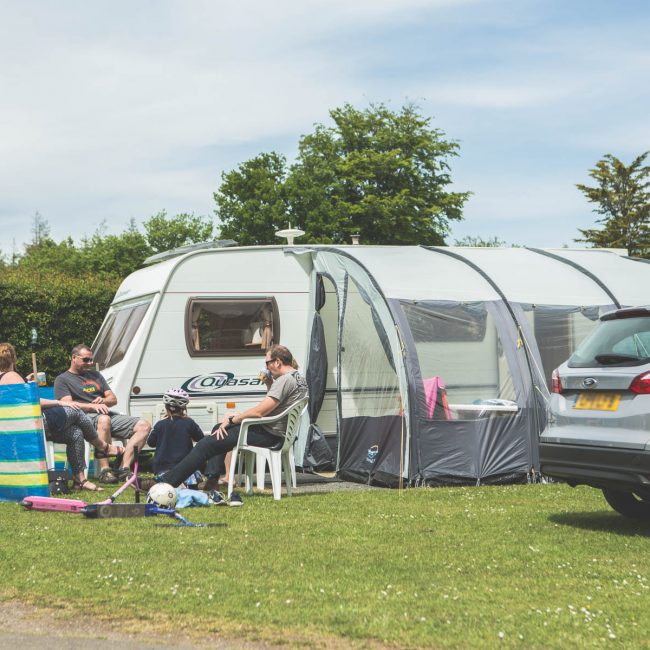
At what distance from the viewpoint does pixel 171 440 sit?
935cm

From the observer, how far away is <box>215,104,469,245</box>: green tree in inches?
1430

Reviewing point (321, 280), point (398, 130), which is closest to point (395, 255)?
→ point (321, 280)

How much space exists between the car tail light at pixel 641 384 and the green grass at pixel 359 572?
1.03m

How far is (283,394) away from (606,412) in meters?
3.21

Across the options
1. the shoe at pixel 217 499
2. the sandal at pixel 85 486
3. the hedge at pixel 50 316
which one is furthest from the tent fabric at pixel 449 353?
the hedge at pixel 50 316

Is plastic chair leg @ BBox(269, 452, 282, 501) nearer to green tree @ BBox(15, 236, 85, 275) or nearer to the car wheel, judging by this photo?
the car wheel

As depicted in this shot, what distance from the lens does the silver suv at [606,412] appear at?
679cm

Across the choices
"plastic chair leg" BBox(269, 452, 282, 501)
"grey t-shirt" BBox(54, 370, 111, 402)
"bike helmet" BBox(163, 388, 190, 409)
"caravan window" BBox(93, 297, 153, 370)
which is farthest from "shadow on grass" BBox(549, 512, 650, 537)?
"caravan window" BBox(93, 297, 153, 370)

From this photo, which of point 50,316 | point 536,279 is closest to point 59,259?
point 50,316

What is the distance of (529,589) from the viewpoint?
5293 millimetres

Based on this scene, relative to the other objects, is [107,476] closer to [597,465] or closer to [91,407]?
[91,407]

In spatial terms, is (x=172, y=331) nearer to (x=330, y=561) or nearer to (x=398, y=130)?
(x=330, y=561)

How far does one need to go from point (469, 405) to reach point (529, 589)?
17.7 feet

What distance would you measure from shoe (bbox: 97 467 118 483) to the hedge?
6.28 m
